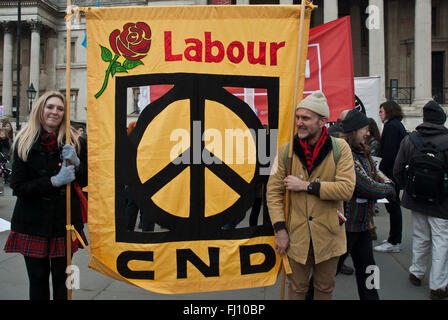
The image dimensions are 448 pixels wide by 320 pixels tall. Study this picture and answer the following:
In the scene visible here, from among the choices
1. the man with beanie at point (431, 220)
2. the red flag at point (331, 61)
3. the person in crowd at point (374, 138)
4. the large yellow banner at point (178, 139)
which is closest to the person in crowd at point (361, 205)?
the large yellow banner at point (178, 139)

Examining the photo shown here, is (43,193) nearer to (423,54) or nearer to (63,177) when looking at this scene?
(63,177)

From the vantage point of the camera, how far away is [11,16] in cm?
3569

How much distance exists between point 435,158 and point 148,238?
2.91 metres

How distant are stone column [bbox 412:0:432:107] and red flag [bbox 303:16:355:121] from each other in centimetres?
2354

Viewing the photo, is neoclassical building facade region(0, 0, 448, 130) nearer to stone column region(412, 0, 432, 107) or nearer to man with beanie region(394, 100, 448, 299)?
stone column region(412, 0, 432, 107)

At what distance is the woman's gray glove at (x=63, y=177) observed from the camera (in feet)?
8.54

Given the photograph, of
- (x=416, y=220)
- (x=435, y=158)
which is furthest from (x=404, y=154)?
(x=416, y=220)

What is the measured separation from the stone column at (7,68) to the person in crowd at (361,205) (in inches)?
1535

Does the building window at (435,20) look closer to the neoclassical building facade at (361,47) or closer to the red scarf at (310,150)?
the neoclassical building facade at (361,47)

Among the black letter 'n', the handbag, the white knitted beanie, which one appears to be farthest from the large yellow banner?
the white knitted beanie

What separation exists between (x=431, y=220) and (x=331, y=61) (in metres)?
2.27

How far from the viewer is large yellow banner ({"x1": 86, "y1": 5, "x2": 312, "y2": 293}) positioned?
8.98 feet

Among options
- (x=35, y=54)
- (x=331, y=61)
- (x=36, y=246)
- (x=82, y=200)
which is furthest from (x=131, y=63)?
(x=35, y=54)

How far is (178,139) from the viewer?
9.04 feet
